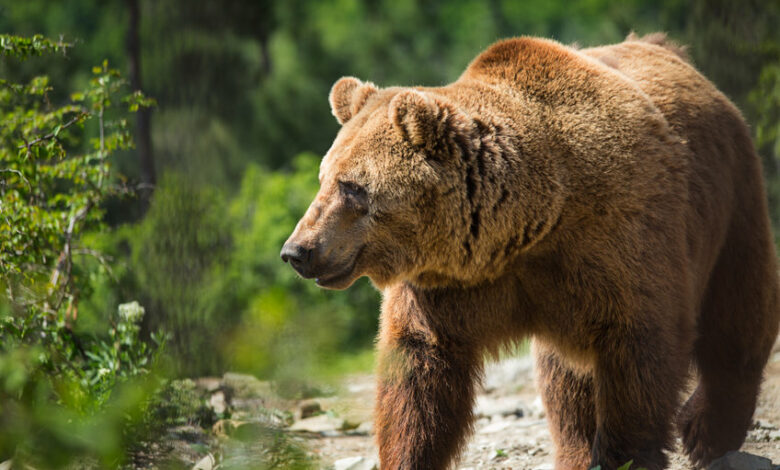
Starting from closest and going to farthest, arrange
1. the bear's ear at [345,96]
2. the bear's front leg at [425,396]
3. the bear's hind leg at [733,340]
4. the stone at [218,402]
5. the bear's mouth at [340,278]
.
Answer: the bear's mouth at [340,278]
the bear's front leg at [425,396]
the bear's ear at [345,96]
the bear's hind leg at [733,340]
the stone at [218,402]

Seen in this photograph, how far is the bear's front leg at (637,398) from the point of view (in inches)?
127

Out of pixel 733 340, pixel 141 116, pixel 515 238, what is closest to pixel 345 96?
pixel 515 238

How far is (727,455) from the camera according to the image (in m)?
4.00

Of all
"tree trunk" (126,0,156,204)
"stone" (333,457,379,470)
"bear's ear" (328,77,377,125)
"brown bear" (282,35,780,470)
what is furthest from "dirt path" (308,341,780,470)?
"tree trunk" (126,0,156,204)

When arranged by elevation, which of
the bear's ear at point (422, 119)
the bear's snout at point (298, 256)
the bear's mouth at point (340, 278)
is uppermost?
the bear's ear at point (422, 119)

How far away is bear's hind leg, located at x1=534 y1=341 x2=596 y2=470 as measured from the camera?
4039 mm

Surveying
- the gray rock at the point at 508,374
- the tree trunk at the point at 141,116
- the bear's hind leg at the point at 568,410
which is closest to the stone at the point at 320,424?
the bear's hind leg at the point at 568,410

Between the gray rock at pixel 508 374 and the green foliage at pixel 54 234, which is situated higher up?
the green foliage at pixel 54 234

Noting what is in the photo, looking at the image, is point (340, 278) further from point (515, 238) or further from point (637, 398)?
point (637, 398)

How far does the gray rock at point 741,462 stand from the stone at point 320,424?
2247 mm

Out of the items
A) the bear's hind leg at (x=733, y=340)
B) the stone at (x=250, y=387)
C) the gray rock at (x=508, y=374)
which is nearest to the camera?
the stone at (x=250, y=387)

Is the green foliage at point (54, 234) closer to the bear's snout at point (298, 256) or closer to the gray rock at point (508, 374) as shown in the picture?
the bear's snout at point (298, 256)

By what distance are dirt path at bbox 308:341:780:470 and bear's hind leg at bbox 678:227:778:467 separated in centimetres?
25

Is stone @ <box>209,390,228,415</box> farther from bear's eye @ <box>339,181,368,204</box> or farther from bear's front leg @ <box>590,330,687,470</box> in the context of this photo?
bear's front leg @ <box>590,330,687,470</box>
